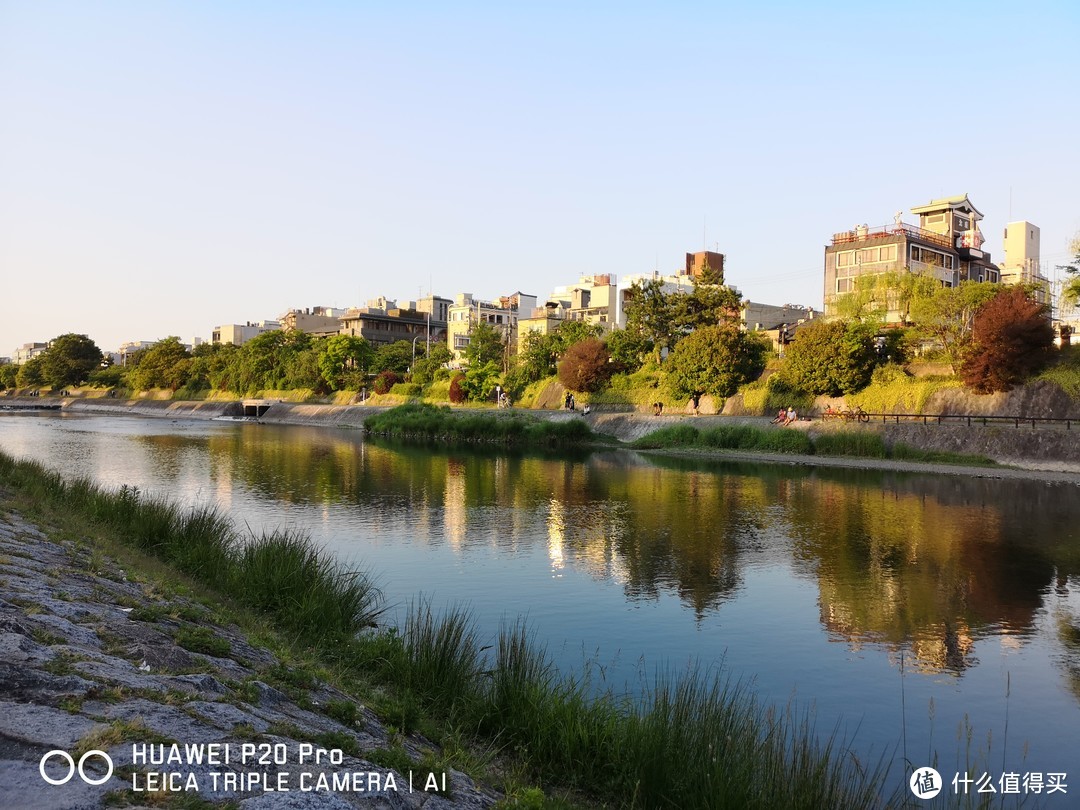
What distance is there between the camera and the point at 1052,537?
21000 millimetres

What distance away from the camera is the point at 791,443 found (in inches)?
1780

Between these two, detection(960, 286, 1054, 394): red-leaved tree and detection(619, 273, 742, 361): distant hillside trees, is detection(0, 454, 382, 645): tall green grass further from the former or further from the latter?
detection(619, 273, 742, 361): distant hillside trees

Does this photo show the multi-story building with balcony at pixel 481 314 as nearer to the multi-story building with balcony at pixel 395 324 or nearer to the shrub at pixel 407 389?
the multi-story building with balcony at pixel 395 324

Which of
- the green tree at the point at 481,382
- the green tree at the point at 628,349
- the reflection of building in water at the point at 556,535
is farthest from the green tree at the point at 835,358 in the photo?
the green tree at the point at 481,382

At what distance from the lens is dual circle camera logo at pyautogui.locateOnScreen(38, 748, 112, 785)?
4.36 meters

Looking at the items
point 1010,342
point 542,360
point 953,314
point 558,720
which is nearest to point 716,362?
point 953,314

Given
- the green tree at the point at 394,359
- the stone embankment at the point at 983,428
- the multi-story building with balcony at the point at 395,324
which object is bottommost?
the stone embankment at the point at 983,428

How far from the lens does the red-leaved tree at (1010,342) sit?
41.7m

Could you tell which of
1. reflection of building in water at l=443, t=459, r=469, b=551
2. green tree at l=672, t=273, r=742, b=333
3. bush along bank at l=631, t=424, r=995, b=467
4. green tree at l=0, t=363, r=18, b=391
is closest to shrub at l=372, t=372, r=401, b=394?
green tree at l=672, t=273, r=742, b=333

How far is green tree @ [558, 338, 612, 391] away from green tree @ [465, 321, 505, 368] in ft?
66.5

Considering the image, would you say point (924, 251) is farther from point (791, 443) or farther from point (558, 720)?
point (558, 720)

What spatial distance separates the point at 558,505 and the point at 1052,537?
570 inches

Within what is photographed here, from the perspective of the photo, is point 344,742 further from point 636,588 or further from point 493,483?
point 493,483

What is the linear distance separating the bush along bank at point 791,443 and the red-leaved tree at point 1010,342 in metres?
6.68
